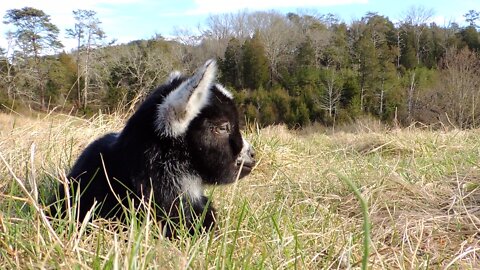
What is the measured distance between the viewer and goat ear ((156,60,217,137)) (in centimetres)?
244

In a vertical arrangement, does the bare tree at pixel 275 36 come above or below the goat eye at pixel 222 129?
above

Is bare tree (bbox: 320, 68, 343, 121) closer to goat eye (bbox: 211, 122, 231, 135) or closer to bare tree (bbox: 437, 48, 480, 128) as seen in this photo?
bare tree (bbox: 437, 48, 480, 128)

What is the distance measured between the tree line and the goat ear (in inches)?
909

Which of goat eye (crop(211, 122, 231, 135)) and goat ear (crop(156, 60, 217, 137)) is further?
goat eye (crop(211, 122, 231, 135))

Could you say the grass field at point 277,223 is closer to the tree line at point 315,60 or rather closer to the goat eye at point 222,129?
the goat eye at point 222,129

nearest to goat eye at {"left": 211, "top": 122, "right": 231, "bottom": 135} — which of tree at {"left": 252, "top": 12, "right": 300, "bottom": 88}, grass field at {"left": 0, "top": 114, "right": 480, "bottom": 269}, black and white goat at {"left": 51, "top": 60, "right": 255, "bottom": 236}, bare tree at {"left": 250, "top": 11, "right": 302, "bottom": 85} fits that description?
black and white goat at {"left": 51, "top": 60, "right": 255, "bottom": 236}

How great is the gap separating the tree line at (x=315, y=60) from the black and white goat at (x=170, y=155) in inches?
903

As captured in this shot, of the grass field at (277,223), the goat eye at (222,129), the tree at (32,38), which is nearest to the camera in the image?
the grass field at (277,223)

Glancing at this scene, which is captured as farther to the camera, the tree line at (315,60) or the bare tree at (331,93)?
the bare tree at (331,93)

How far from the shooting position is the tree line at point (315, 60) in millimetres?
31047

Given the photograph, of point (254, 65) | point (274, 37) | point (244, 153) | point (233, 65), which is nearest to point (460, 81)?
point (254, 65)

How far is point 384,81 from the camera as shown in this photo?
43.3 m

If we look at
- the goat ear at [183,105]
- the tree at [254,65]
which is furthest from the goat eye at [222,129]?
the tree at [254,65]

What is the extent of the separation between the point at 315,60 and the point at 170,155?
157 ft
